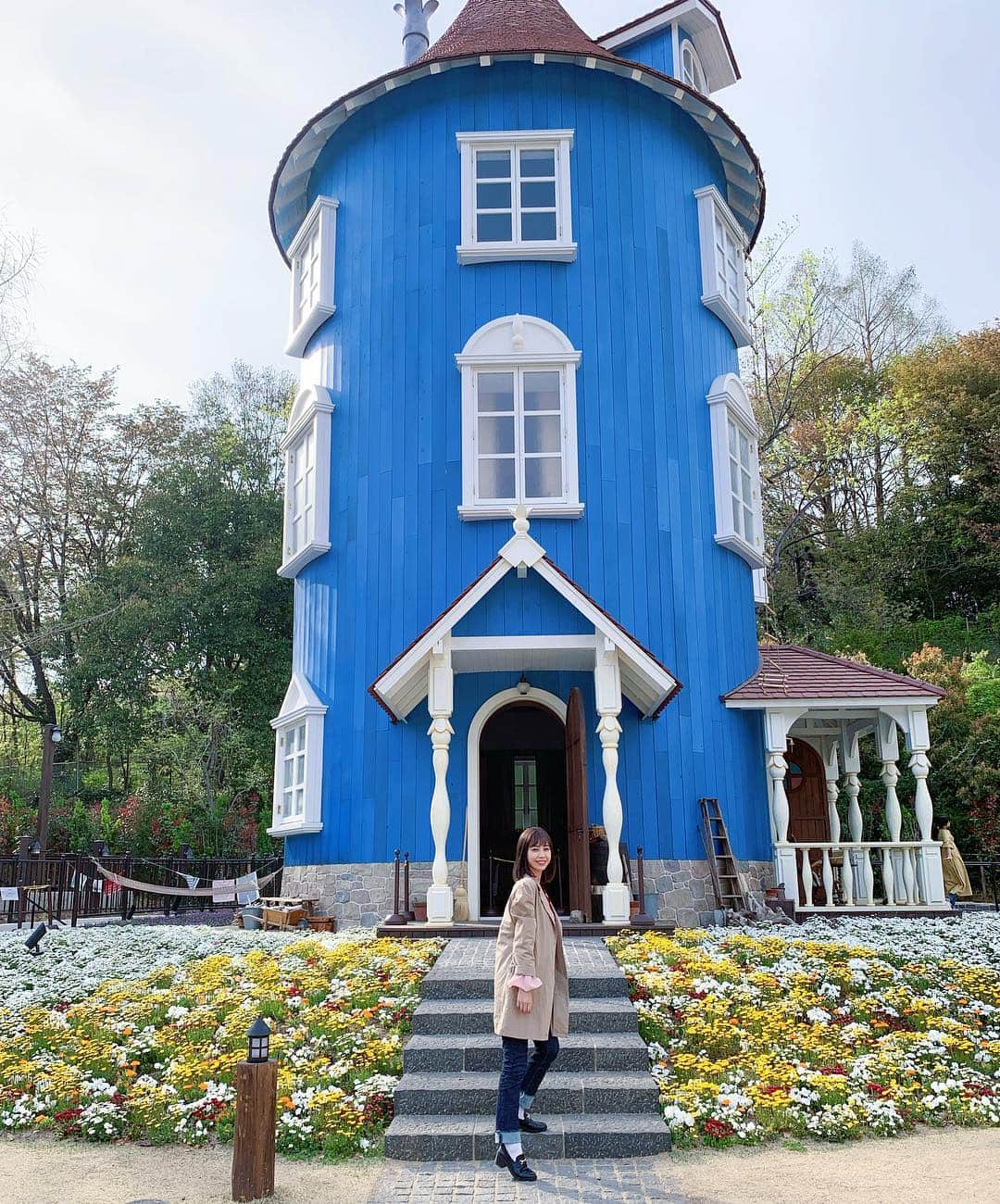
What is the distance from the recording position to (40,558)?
112ft

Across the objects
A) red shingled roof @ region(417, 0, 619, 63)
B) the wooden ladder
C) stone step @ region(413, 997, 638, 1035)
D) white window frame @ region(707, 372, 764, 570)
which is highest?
red shingled roof @ region(417, 0, 619, 63)

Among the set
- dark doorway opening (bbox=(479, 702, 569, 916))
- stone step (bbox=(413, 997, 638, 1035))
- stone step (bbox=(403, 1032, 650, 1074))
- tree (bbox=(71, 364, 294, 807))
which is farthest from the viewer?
tree (bbox=(71, 364, 294, 807))

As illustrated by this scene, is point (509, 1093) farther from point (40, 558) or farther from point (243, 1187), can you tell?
point (40, 558)

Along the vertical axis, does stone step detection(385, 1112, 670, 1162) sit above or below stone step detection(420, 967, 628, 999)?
below

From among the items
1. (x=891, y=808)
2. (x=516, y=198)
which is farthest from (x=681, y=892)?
(x=516, y=198)

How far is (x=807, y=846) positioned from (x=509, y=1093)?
30.7 feet

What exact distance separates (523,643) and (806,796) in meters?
8.00

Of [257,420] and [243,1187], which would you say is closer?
[243,1187]

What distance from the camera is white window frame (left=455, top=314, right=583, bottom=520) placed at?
590 inches

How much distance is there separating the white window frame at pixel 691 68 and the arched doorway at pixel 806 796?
457 inches

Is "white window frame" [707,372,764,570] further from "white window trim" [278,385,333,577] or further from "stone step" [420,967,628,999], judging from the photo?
"stone step" [420,967,628,999]

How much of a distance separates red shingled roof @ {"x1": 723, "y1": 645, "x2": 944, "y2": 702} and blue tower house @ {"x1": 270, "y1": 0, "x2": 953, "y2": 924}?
0.46ft

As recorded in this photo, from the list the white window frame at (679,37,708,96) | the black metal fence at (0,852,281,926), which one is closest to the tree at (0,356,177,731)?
the black metal fence at (0,852,281,926)

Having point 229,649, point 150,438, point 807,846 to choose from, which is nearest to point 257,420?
point 150,438
